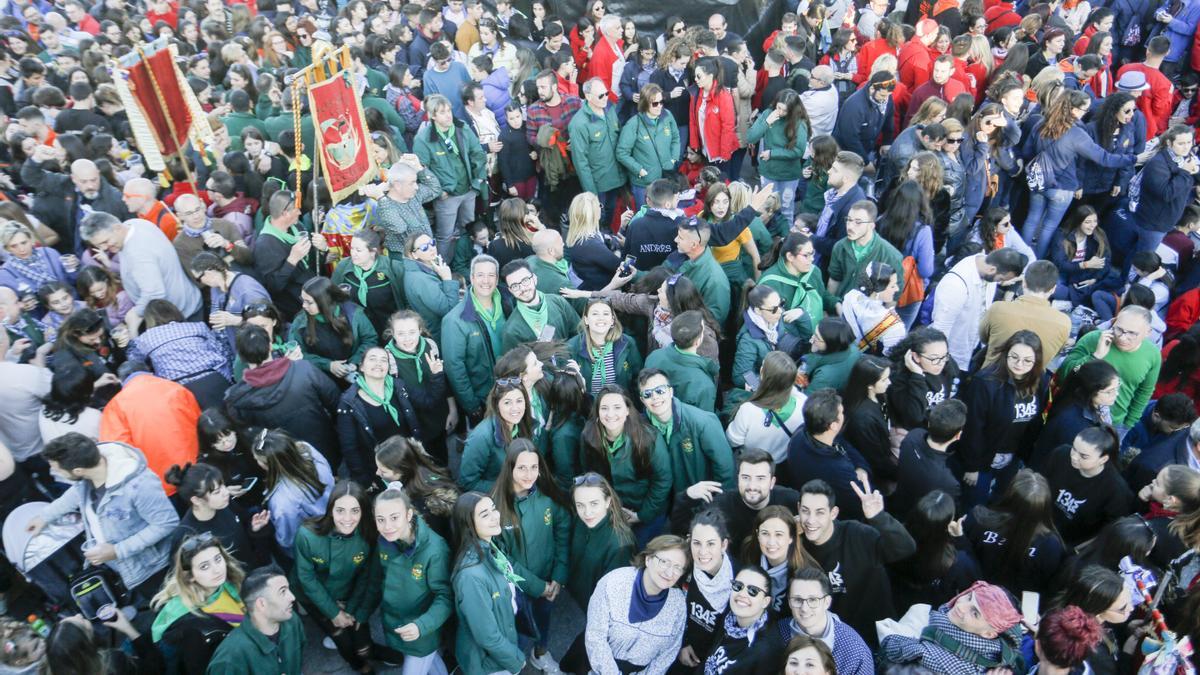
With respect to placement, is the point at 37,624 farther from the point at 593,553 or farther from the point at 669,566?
the point at 669,566

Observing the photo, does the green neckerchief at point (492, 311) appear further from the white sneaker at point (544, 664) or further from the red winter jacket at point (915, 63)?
the red winter jacket at point (915, 63)

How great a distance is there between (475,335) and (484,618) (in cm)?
202

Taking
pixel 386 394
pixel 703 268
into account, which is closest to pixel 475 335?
pixel 386 394

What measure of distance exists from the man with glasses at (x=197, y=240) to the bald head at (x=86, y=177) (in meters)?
1.12

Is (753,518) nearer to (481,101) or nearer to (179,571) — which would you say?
(179,571)

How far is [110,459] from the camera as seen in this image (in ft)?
14.0

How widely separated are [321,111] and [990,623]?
17.5 ft

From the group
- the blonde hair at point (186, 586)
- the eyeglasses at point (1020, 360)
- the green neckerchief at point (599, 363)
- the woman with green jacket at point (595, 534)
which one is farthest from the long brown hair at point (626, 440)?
the eyeglasses at point (1020, 360)

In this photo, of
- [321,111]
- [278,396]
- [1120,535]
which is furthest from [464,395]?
[1120,535]

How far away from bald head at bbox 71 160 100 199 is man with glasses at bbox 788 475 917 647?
6.00 m

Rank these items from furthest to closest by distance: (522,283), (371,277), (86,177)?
(86,177), (371,277), (522,283)

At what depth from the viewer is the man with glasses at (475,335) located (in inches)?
210

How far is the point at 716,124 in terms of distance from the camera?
8.30 meters

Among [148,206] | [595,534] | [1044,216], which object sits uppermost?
[148,206]
